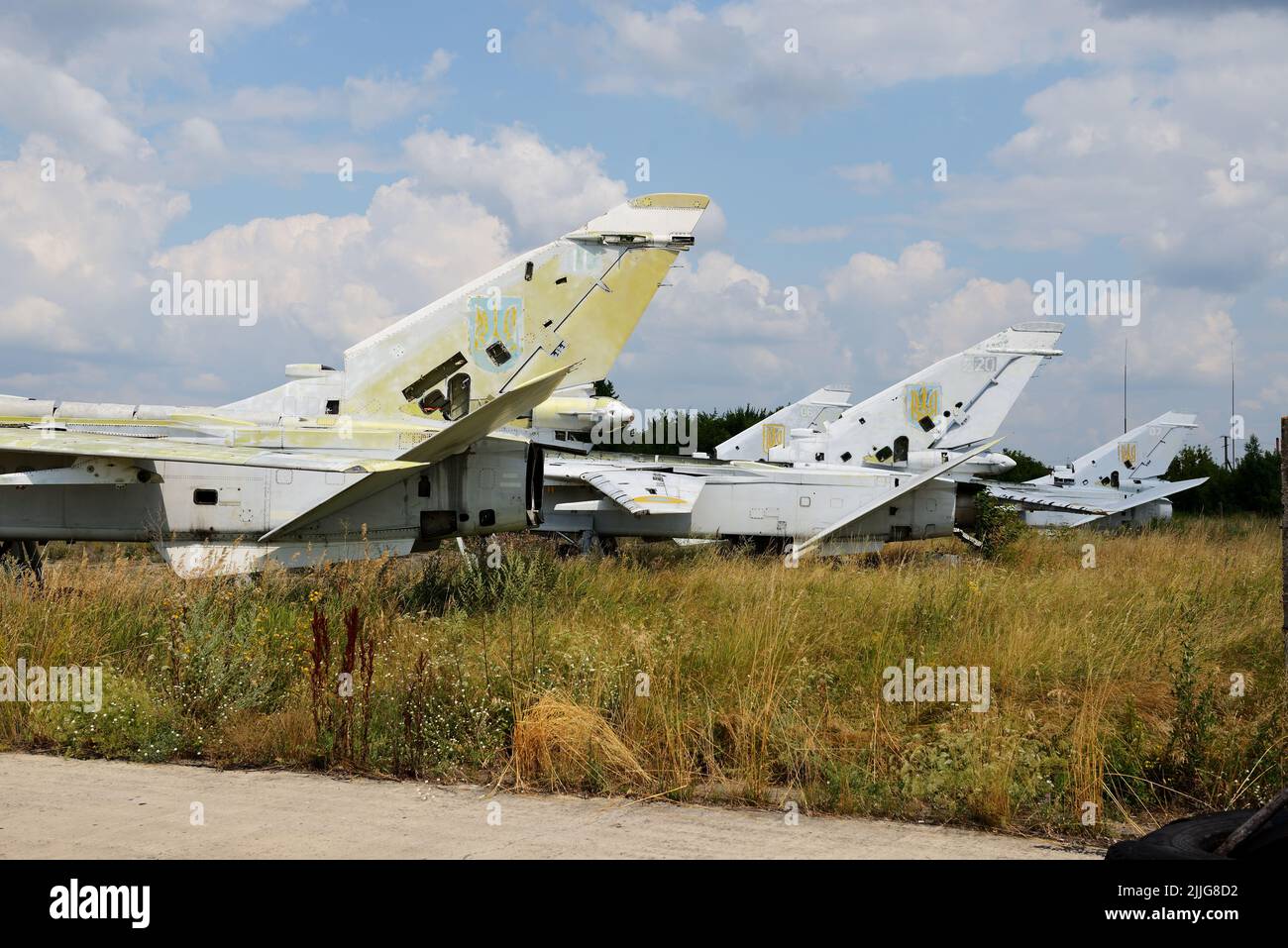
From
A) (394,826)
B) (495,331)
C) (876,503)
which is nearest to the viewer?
(394,826)

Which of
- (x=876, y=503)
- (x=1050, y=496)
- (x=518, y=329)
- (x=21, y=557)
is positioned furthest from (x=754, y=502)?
(x=1050, y=496)

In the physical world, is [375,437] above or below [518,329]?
below

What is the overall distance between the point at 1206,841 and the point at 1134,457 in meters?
36.4

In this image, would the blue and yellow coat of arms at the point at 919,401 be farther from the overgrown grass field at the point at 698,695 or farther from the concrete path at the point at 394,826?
the concrete path at the point at 394,826

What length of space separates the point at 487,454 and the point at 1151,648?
745cm

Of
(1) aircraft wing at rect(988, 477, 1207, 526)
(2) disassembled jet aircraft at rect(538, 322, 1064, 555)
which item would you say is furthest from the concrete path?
(1) aircraft wing at rect(988, 477, 1207, 526)

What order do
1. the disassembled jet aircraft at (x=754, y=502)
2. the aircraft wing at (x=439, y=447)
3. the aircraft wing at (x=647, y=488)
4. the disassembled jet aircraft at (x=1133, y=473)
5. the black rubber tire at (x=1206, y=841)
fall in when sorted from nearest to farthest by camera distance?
the black rubber tire at (x=1206, y=841) → the aircraft wing at (x=439, y=447) → the aircraft wing at (x=647, y=488) → the disassembled jet aircraft at (x=754, y=502) → the disassembled jet aircraft at (x=1133, y=473)

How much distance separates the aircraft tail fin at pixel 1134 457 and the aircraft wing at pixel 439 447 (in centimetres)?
2989

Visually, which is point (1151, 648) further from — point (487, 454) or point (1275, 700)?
point (487, 454)

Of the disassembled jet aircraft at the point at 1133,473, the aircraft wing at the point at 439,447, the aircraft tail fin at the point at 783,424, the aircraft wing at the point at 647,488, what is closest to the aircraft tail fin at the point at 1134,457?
the disassembled jet aircraft at the point at 1133,473

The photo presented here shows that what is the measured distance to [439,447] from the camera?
38.7 ft

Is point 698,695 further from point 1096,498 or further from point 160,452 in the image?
point 1096,498

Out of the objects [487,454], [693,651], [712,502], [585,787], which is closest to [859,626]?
[693,651]

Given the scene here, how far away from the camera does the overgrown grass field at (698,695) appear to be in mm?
6195
